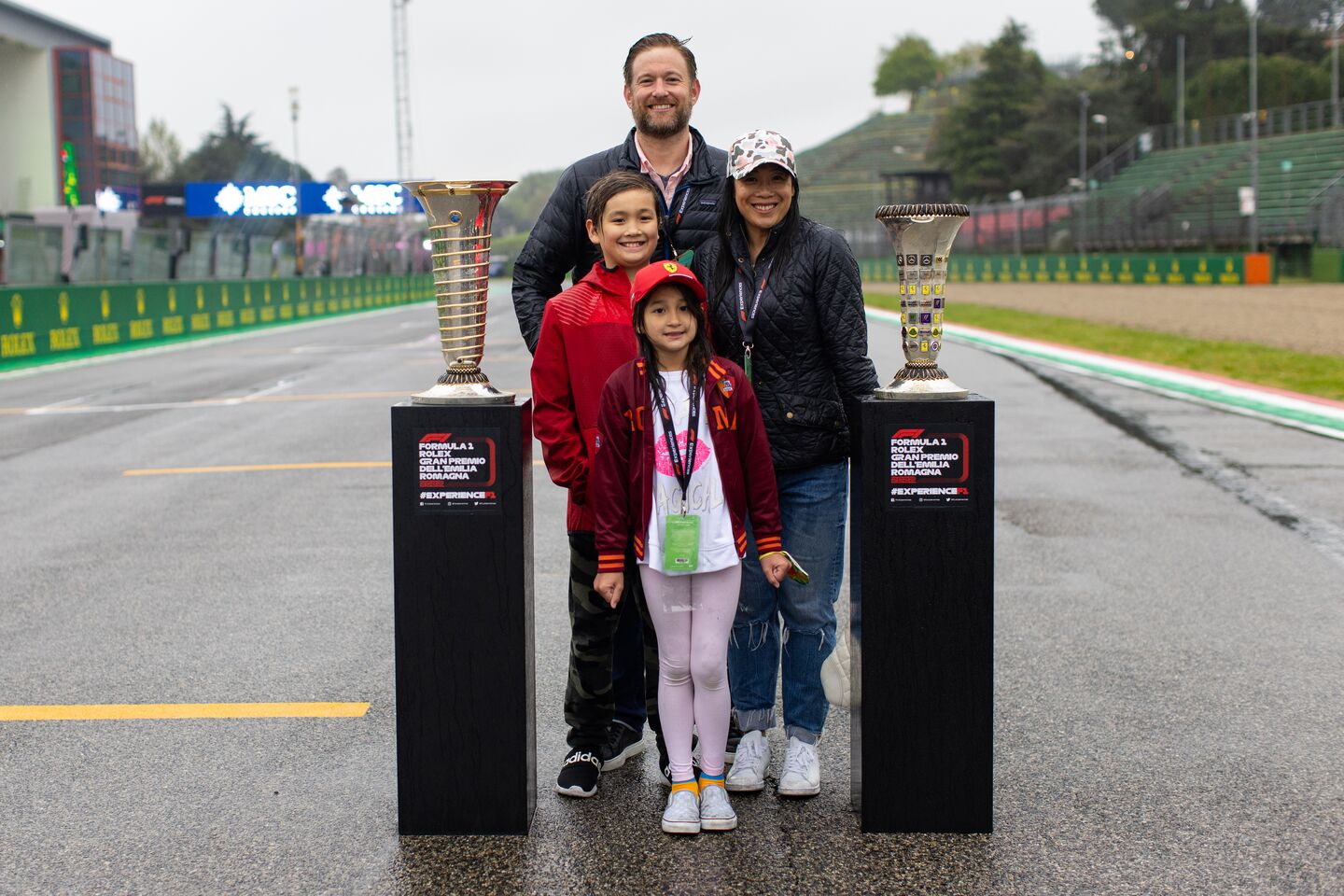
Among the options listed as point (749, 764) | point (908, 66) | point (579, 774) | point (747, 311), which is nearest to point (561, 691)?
point (579, 774)

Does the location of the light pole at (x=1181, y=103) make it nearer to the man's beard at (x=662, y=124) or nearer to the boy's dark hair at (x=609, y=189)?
the man's beard at (x=662, y=124)

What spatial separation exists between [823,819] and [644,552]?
2.92 ft

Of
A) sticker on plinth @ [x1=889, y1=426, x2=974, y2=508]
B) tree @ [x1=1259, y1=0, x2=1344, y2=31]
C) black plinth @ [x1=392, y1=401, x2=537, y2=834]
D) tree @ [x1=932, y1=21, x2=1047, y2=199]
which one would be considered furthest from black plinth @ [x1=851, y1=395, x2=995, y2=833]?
tree @ [x1=1259, y1=0, x2=1344, y2=31]

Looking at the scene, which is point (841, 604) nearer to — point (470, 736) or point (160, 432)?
point (470, 736)

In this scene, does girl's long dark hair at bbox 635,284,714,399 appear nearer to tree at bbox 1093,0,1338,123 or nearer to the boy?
the boy

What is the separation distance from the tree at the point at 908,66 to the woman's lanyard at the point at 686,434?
7407 inches

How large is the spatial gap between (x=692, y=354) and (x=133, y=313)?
25.6 meters

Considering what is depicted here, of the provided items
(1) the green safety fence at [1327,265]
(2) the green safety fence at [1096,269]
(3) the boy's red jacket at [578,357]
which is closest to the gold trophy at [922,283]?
(3) the boy's red jacket at [578,357]

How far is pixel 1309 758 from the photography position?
4.21 meters

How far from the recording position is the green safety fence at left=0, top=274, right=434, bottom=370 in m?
22.0

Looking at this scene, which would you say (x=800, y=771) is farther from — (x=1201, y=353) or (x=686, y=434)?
(x=1201, y=353)

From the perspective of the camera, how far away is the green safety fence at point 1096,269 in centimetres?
5053

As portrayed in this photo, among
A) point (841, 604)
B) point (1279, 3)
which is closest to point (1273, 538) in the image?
point (841, 604)

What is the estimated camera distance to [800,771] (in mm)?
3949
